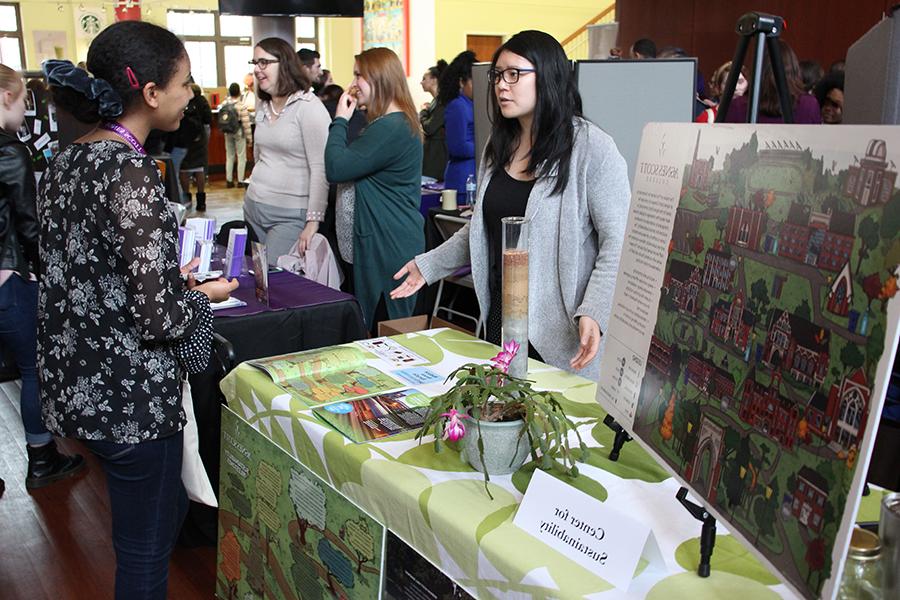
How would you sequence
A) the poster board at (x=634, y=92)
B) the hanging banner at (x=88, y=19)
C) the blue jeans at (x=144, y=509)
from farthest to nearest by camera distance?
the hanging banner at (x=88, y=19) → the poster board at (x=634, y=92) → the blue jeans at (x=144, y=509)

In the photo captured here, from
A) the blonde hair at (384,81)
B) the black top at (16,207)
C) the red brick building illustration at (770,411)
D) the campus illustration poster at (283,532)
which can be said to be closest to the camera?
the red brick building illustration at (770,411)

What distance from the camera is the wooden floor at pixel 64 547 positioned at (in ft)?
7.53

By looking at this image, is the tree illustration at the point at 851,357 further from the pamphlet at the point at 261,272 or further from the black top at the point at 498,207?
the pamphlet at the point at 261,272

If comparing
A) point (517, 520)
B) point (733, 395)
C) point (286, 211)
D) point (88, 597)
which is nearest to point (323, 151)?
point (286, 211)


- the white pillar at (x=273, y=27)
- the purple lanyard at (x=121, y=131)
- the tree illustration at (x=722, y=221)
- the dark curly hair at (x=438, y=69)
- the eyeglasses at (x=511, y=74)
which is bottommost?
the tree illustration at (x=722, y=221)

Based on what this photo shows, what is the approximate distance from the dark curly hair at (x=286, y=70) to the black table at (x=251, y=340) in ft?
3.54

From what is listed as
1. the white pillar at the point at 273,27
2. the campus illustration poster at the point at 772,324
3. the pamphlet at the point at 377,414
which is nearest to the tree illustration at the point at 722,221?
the campus illustration poster at the point at 772,324

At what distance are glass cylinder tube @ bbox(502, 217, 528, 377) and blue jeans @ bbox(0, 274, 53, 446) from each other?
1.89 m

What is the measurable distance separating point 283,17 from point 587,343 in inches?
157

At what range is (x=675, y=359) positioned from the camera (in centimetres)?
98

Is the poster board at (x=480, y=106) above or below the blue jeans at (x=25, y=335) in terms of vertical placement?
above

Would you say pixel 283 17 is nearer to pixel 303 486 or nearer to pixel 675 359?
pixel 303 486

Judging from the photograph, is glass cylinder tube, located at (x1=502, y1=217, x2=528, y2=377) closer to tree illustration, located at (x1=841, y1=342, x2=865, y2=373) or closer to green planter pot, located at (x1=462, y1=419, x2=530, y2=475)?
green planter pot, located at (x1=462, y1=419, x2=530, y2=475)

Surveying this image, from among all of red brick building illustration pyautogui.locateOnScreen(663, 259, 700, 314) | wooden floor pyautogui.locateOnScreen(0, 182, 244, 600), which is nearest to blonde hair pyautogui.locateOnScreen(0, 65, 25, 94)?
wooden floor pyautogui.locateOnScreen(0, 182, 244, 600)
